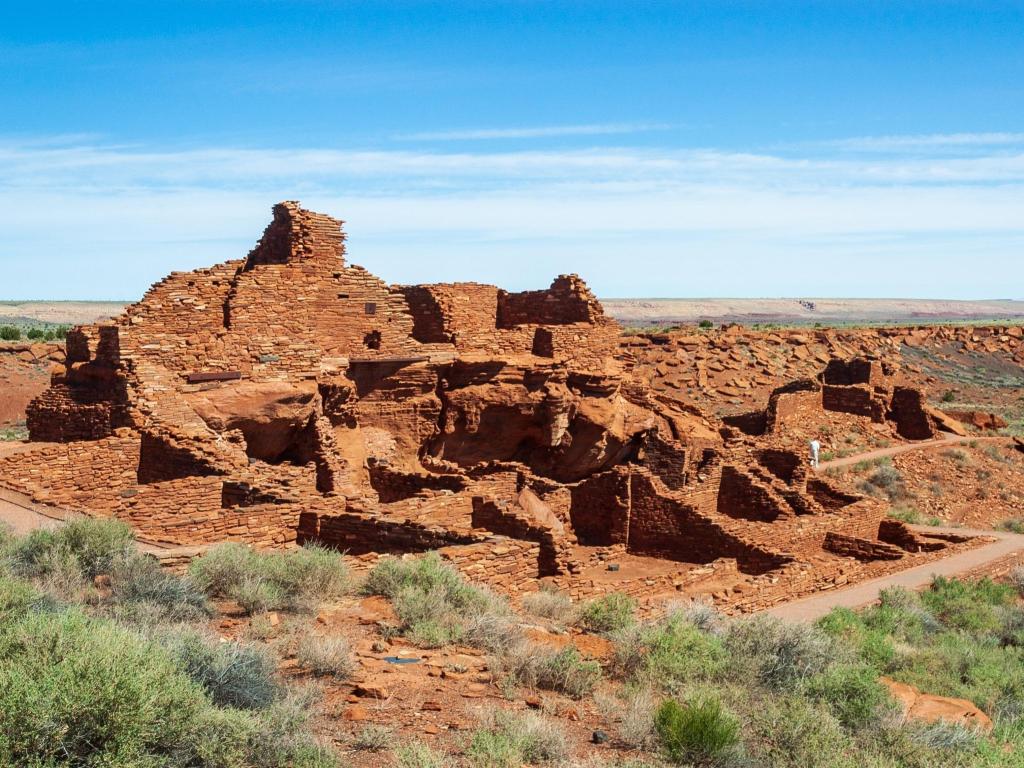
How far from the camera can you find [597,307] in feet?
66.0

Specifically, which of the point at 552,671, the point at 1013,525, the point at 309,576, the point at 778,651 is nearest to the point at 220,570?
the point at 309,576

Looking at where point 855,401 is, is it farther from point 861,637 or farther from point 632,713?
point 632,713

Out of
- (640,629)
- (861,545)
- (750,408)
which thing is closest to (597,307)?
(861,545)

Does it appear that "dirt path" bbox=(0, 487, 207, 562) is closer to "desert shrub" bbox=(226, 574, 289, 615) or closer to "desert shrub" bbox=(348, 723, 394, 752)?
"desert shrub" bbox=(226, 574, 289, 615)

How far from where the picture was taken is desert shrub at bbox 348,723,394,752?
5.63 m

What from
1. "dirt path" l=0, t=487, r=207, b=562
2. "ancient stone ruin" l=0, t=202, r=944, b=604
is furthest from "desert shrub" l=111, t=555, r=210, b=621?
"ancient stone ruin" l=0, t=202, r=944, b=604

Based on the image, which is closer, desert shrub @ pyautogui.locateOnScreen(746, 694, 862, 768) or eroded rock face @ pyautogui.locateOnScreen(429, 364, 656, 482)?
desert shrub @ pyautogui.locateOnScreen(746, 694, 862, 768)

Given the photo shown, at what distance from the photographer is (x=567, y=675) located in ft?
23.3

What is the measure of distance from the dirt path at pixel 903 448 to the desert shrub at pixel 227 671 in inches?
884

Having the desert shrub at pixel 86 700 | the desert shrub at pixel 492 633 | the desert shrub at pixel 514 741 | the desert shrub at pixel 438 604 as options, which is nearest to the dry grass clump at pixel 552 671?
the desert shrub at pixel 492 633

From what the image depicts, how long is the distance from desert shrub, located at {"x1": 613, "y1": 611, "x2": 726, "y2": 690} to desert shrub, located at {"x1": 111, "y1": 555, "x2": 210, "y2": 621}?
3.33 metres

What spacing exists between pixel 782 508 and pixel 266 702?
47.3 ft

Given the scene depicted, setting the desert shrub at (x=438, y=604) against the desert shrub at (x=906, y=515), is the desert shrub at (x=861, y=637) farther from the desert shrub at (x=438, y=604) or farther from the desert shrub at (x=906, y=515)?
the desert shrub at (x=906, y=515)

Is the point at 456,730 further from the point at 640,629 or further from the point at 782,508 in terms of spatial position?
the point at 782,508
